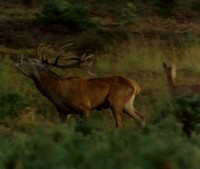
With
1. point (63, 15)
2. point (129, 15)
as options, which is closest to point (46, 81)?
point (63, 15)

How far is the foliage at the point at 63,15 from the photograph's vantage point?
2324 centimetres

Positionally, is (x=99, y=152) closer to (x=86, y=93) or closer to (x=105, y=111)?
(x=86, y=93)

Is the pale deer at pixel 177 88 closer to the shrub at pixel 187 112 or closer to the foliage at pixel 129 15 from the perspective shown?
the shrub at pixel 187 112

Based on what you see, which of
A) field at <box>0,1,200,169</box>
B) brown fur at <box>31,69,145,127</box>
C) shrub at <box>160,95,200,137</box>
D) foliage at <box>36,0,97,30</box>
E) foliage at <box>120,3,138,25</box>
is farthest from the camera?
foliage at <box>120,3,138,25</box>

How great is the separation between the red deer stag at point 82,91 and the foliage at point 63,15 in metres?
8.40

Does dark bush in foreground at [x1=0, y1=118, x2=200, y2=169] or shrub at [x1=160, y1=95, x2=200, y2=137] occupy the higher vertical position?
dark bush in foreground at [x1=0, y1=118, x2=200, y2=169]

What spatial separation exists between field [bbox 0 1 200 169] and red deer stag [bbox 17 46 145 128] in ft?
0.98

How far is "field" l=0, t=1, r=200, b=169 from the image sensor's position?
8.05 metres

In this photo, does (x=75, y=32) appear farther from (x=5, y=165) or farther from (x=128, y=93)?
(x=5, y=165)

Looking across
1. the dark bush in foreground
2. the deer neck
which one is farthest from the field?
the deer neck

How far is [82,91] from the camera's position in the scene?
14.6 m

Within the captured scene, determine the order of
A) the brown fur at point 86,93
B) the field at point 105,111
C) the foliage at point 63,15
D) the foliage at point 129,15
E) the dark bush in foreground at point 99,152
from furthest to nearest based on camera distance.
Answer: the foliage at point 129,15
the foliage at point 63,15
the brown fur at point 86,93
the field at point 105,111
the dark bush in foreground at point 99,152

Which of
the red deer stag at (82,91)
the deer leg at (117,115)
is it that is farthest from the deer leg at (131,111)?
the deer leg at (117,115)

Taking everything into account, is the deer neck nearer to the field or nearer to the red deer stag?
the red deer stag
